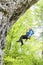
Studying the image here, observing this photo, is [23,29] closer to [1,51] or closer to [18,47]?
[18,47]

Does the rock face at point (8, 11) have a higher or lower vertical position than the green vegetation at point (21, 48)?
higher

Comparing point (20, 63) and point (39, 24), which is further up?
point (39, 24)

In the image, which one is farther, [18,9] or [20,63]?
[20,63]

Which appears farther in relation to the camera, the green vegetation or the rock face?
the green vegetation

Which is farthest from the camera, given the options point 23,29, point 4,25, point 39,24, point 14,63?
point 39,24

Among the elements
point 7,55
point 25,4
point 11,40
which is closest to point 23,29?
point 11,40

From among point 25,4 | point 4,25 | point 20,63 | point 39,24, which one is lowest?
point 20,63

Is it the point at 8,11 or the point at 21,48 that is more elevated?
the point at 8,11

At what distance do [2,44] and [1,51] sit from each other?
6cm

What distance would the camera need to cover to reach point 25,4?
2023 millimetres

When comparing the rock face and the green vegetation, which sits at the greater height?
the rock face

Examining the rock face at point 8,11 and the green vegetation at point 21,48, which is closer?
the rock face at point 8,11

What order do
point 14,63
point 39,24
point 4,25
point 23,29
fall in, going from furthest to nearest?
1. point 39,24
2. point 23,29
3. point 14,63
4. point 4,25

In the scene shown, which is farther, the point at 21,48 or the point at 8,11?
the point at 21,48
